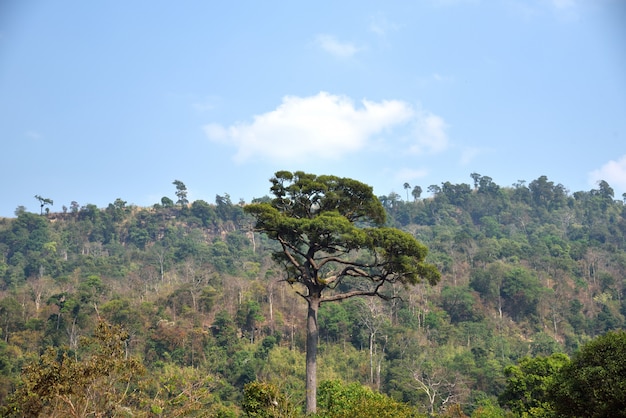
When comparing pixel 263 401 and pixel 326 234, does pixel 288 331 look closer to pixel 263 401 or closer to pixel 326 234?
pixel 326 234

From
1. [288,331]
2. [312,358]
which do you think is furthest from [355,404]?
[288,331]

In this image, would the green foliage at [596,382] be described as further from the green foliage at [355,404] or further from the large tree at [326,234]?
the large tree at [326,234]

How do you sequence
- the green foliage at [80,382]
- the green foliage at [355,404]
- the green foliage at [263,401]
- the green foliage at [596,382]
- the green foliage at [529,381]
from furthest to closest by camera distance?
the green foliage at [529,381], the green foliage at [263,401], the green foliage at [355,404], the green foliage at [596,382], the green foliage at [80,382]

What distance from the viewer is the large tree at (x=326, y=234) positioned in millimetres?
16672

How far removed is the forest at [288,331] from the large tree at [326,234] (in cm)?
79

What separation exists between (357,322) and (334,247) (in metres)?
25.5

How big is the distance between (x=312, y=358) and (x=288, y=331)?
2579 centimetres

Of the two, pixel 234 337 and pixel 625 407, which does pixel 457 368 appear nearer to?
pixel 234 337

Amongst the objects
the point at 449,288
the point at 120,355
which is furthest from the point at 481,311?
the point at 120,355

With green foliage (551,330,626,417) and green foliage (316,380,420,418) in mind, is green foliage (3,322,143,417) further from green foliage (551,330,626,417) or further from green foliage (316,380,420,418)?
green foliage (551,330,626,417)

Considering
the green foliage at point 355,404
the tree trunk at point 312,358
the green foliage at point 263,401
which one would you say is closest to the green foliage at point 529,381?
the green foliage at point 355,404

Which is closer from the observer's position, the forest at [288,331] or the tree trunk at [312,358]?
the forest at [288,331]

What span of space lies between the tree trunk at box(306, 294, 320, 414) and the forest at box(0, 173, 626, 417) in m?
0.53

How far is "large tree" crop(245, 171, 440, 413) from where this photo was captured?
54.7ft
